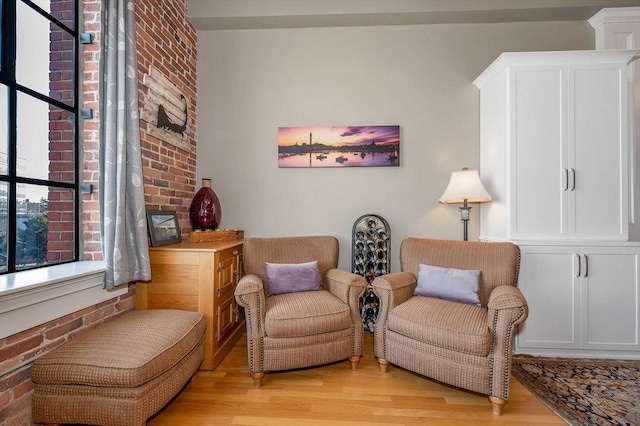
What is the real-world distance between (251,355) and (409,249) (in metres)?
1.46

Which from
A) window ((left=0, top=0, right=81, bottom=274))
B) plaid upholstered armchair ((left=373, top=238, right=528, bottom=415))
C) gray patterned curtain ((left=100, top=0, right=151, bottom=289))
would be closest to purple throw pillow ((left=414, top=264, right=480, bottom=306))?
plaid upholstered armchair ((left=373, top=238, right=528, bottom=415))

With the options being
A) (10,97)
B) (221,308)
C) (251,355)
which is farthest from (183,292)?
(10,97)

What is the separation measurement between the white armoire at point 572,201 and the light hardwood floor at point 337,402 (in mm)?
789

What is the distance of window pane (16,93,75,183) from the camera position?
164 cm

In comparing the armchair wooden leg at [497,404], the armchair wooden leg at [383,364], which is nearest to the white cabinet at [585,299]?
the armchair wooden leg at [497,404]

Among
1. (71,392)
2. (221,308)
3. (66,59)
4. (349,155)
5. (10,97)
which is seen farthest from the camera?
(349,155)

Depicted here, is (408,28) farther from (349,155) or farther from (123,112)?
(123,112)

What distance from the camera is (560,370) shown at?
2199 millimetres

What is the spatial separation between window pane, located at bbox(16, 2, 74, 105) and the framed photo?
87 centimetres

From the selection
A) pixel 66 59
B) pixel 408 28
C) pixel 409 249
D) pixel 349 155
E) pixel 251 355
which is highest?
pixel 408 28

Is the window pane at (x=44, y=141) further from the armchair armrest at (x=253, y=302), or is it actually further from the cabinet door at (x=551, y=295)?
the cabinet door at (x=551, y=295)

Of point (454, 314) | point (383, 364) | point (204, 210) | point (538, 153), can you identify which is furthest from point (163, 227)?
point (538, 153)

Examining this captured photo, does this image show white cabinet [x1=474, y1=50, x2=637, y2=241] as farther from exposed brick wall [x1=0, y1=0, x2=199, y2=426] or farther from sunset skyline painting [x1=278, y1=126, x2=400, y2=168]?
exposed brick wall [x1=0, y1=0, x2=199, y2=426]

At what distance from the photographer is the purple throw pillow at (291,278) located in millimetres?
2354
